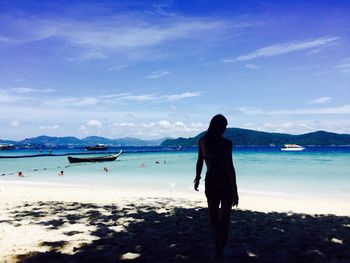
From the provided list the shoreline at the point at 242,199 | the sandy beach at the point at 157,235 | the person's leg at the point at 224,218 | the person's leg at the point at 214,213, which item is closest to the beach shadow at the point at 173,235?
the sandy beach at the point at 157,235

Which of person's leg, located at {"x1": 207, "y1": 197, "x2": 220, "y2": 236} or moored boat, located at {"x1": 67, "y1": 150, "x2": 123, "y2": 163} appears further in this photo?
moored boat, located at {"x1": 67, "y1": 150, "x2": 123, "y2": 163}

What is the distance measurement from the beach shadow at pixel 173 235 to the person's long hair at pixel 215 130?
1.98 metres

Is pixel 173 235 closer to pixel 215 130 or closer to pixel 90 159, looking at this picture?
pixel 215 130

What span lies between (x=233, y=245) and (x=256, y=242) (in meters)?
0.55

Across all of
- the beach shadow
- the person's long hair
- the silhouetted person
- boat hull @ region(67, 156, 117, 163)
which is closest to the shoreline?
the beach shadow

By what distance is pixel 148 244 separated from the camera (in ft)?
22.9

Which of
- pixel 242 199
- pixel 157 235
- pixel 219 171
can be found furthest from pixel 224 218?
pixel 242 199

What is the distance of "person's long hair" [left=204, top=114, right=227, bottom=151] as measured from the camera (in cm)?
551

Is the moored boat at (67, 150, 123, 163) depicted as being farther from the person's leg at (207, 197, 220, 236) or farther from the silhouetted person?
the silhouetted person

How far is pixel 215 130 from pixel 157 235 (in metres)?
3.34

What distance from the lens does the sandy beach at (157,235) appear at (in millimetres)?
6172

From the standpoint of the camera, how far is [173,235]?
7.75m

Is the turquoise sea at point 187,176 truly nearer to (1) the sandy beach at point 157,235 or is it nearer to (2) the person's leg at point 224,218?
(1) the sandy beach at point 157,235

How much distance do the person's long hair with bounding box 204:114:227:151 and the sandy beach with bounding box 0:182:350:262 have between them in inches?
78.2
